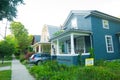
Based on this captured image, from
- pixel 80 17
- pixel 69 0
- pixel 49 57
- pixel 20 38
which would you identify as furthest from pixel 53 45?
pixel 20 38

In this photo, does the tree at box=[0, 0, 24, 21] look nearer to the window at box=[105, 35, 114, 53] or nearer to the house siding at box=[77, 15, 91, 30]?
the house siding at box=[77, 15, 91, 30]

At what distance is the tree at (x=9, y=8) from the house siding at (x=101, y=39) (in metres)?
9.80

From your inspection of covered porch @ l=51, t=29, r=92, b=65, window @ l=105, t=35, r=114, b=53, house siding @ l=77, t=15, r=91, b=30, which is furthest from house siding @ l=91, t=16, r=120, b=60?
covered porch @ l=51, t=29, r=92, b=65

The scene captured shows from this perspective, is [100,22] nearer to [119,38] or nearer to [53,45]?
[119,38]

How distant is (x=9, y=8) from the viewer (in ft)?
33.6

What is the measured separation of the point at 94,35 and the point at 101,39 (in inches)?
54.1

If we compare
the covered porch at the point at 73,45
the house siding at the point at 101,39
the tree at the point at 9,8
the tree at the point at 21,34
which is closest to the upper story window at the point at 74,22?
the covered porch at the point at 73,45

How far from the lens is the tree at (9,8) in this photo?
984 cm

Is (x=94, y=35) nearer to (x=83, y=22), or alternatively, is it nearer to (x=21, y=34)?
(x=83, y=22)

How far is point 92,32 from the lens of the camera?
17.2 m

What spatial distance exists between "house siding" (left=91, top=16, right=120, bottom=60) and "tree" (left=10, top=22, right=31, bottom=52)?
1365 inches

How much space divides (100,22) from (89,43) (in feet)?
9.82

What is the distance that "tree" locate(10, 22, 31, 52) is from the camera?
49.3m

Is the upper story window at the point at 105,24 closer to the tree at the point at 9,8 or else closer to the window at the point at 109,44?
the window at the point at 109,44
